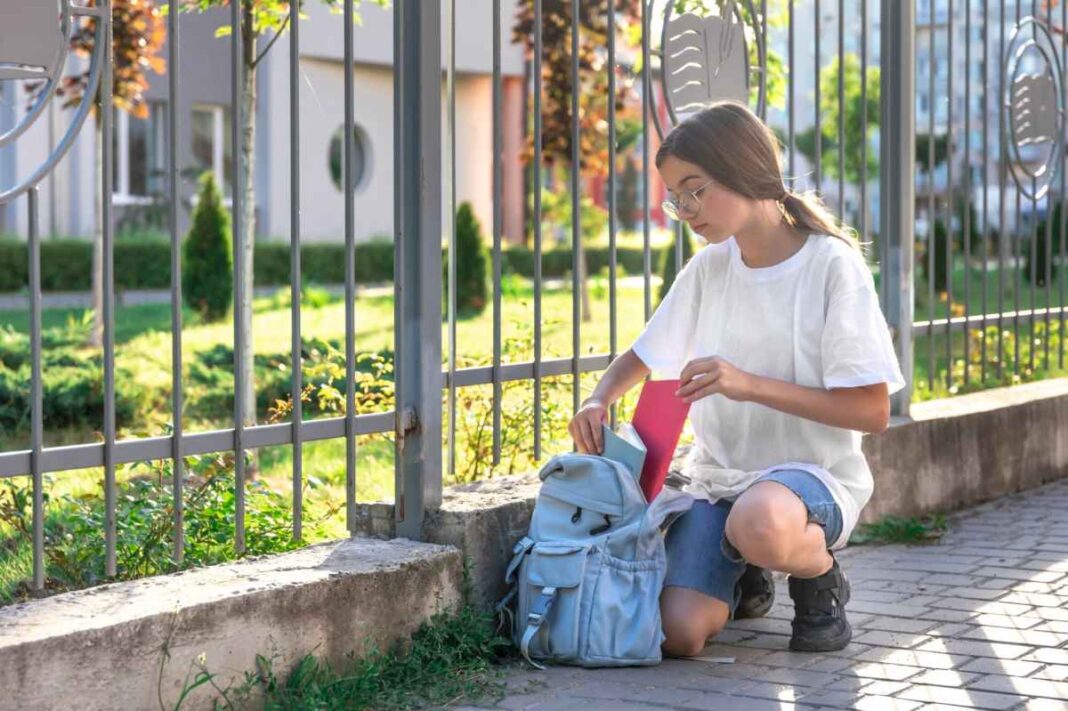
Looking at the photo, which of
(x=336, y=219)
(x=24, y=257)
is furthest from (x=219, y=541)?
(x=336, y=219)

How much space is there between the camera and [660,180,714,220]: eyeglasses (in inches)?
154

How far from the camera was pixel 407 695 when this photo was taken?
3.68 meters

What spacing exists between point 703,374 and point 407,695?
101cm

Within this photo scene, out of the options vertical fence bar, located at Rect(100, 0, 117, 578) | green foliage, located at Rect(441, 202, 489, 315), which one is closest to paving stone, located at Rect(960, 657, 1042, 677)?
vertical fence bar, located at Rect(100, 0, 117, 578)

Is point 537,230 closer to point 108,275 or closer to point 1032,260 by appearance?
point 108,275

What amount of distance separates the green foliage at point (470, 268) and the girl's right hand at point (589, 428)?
1372 centimetres

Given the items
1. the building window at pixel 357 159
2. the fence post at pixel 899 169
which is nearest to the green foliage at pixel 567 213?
the building window at pixel 357 159

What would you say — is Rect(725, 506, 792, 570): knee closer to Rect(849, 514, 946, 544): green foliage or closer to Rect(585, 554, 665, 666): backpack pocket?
Rect(585, 554, 665, 666): backpack pocket

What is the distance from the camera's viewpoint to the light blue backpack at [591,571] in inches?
153

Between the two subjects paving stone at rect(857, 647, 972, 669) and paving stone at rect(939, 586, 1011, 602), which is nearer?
paving stone at rect(857, 647, 972, 669)

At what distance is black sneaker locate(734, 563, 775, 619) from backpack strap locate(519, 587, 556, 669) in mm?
681

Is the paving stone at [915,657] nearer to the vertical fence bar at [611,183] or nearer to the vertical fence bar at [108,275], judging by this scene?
the vertical fence bar at [611,183]

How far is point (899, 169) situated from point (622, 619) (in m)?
2.90

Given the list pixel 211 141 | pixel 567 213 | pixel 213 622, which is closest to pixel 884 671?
pixel 213 622
